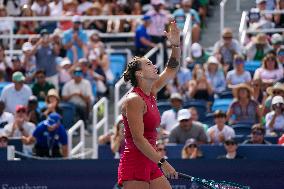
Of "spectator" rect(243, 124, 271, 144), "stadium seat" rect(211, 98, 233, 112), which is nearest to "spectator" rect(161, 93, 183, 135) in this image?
"stadium seat" rect(211, 98, 233, 112)

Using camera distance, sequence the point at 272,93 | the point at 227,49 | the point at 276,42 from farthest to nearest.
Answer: the point at 227,49 < the point at 276,42 < the point at 272,93

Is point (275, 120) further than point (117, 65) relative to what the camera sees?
No

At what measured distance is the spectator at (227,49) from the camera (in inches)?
719

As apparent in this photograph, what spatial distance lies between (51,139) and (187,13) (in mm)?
5202

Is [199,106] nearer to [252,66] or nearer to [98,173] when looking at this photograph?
[252,66]

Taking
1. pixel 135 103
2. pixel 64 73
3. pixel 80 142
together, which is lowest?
pixel 80 142

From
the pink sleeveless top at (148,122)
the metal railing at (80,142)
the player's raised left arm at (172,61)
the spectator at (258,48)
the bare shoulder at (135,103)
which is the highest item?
the player's raised left arm at (172,61)

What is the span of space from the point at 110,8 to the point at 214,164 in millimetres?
7988

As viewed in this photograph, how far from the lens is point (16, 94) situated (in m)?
17.6

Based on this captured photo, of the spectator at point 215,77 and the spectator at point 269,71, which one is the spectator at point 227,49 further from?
the spectator at point 269,71

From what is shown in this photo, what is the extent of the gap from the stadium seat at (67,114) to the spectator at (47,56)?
3.70 ft

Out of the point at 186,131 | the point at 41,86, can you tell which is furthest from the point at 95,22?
the point at 186,131

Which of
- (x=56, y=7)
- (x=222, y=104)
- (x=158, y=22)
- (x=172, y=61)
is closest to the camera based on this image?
(x=172, y=61)

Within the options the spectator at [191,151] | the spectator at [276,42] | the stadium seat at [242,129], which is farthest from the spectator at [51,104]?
the spectator at [276,42]
